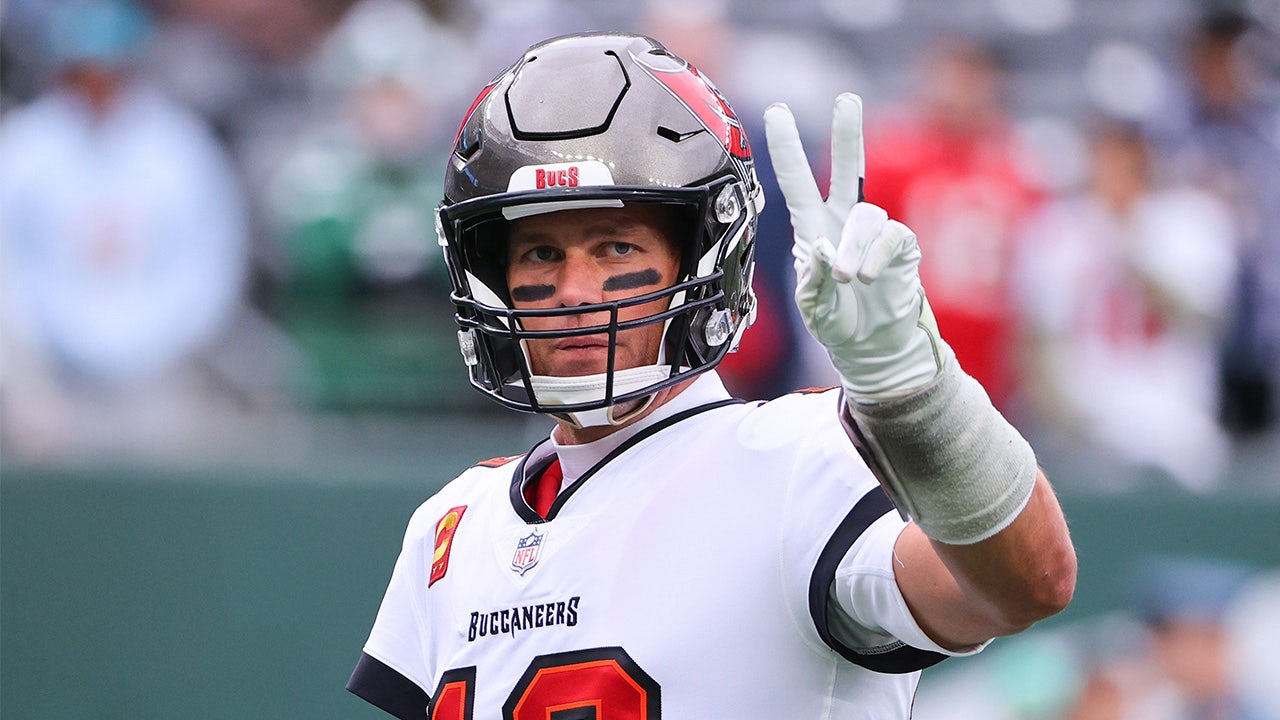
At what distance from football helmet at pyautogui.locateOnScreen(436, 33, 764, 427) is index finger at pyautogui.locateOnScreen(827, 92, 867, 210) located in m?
0.47

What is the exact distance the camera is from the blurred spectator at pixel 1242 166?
5.47m

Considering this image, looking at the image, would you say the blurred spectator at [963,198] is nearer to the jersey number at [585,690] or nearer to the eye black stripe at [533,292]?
the eye black stripe at [533,292]

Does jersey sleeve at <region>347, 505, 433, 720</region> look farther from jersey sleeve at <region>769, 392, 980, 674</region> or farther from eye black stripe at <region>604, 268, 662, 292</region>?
jersey sleeve at <region>769, 392, 980, 674</region>

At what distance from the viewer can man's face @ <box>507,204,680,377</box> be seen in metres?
2.19

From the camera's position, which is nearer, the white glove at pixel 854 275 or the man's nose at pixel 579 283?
the white glove at pixel 854 275

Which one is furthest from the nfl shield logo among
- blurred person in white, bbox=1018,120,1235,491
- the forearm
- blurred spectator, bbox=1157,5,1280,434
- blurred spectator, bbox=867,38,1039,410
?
blurred spectator, bbox=1157,5,1280,434

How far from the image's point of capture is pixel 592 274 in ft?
7.25

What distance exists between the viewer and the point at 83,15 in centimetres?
564

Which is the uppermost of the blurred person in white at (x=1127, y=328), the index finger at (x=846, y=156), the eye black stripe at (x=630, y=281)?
the index finger at (x=846, y=156)

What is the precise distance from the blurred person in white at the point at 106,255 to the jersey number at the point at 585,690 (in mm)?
3687

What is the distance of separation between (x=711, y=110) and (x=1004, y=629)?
2.95 feet

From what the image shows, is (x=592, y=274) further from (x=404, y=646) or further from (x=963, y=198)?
(x=963, y=198)

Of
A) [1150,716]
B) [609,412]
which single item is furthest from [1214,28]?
[609,412]

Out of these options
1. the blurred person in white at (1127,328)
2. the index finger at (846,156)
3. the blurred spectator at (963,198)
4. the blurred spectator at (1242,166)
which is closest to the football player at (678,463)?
the index finger at (846,156)
